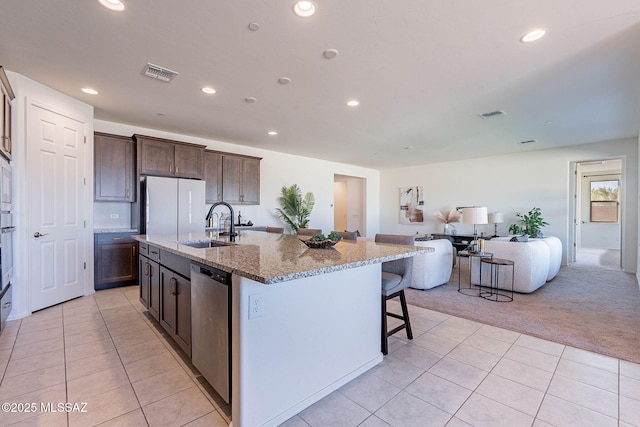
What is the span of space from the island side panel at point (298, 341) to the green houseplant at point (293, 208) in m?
4.71

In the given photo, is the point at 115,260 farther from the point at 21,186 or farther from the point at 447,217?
the point at 447,217

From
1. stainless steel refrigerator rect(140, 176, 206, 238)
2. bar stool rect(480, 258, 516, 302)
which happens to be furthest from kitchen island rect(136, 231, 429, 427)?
stainless steel refrigerator rect(140, 176, 206, 238)

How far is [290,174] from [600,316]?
19.4ft

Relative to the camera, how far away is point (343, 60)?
8.84 ft

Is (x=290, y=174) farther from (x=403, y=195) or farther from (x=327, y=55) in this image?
(x=327, y=55)

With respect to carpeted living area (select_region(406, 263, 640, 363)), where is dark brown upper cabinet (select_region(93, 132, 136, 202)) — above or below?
above

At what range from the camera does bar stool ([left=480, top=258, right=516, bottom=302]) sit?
3911mm

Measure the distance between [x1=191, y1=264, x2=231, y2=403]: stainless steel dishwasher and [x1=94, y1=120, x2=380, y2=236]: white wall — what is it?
414 cm

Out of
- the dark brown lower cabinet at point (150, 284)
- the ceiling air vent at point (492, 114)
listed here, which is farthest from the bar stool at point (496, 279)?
the dark brown lower cabinet at point (150, 284)

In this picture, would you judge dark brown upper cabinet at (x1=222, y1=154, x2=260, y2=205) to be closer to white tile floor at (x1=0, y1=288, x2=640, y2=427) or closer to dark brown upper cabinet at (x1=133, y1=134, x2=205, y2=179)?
dark brown upper cabinet at (x1=133, y1=134, x2=205, y2=179)

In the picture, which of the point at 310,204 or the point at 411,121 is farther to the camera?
the point at 310,204

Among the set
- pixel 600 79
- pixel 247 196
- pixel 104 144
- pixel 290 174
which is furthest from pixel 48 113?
pixel 600 79

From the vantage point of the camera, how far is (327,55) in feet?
8.53

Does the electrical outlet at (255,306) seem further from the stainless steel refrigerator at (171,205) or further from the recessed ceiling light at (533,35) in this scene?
the stainless steel refrigerator at (171,205)
